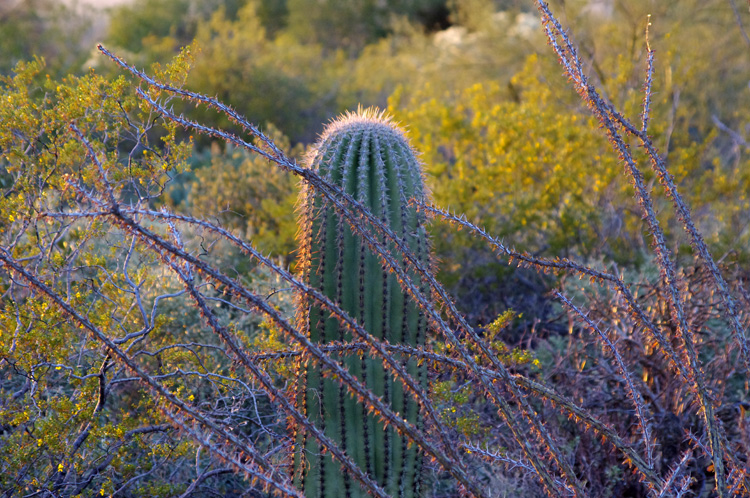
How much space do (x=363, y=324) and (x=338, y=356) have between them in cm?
14

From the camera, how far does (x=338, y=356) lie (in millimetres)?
2330

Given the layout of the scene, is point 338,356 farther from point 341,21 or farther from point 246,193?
point 341,21

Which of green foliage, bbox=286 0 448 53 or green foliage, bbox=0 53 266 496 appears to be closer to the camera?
green foliage, bbox=0 53 266 496

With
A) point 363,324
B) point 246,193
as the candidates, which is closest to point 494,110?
point 246,193

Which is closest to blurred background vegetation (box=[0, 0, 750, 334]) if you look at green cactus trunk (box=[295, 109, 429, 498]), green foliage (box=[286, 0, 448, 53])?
green cactus trunk (box=[295, 109, 429, 498])

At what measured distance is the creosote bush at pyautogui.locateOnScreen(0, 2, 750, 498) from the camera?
1.81 meters

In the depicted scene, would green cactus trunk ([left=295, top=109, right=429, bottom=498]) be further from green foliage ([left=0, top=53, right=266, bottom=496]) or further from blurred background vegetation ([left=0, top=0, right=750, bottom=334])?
blurred background vegetation ([left=0, top=0, right=750, bottom=334])

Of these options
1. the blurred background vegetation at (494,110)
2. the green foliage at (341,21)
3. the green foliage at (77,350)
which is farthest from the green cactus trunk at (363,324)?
the green foliage at (341,21)

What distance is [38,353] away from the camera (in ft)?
8.75

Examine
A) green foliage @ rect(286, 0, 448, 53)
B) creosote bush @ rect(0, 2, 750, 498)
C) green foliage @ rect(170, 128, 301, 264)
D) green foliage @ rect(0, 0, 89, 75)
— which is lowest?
creosote bush @ rect(0, 2, 750, 498)

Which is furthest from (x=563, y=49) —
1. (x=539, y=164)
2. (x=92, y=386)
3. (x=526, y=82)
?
(x=526, y=82)

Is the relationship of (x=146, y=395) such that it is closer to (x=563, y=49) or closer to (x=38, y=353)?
(x=38, y=353)

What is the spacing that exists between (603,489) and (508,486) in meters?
0.40

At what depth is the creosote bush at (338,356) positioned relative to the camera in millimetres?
1806
